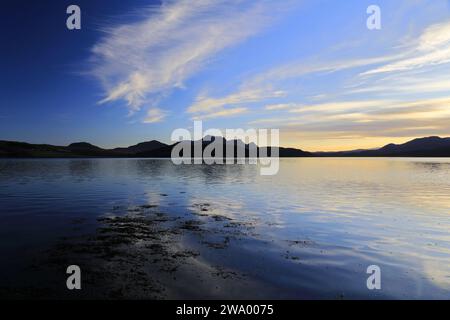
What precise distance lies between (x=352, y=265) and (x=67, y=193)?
143ft

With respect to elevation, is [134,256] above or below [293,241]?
above

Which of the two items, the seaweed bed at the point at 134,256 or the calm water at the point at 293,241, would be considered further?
the calm water at the point at 293,241

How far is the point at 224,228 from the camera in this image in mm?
26625

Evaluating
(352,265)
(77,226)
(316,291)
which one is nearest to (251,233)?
(352,265)

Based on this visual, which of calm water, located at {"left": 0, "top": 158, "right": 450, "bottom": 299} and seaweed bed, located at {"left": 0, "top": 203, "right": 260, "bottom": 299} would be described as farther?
calm water, located at {"left": 0, "top": 158, "right": 450, "bottom": 299}

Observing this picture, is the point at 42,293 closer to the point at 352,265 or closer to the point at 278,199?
the point at 352,265

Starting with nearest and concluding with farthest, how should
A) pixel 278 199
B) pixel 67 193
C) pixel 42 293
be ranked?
pixel 42 293 → pixel 278 199 → pixel 67 193

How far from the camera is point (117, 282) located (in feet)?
48.7

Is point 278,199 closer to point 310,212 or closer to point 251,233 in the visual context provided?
point 310,212

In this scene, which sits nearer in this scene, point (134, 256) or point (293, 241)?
point (134, 256)

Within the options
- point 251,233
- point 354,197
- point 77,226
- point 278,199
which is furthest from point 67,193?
point 354,197
